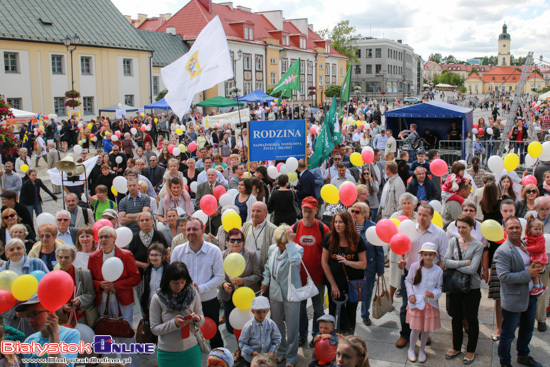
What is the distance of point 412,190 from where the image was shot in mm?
8547

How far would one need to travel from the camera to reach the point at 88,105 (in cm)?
3528

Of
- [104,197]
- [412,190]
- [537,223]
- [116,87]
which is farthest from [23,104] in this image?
[537,223]

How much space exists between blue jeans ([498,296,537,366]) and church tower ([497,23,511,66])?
189 metres

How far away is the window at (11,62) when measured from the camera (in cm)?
2989

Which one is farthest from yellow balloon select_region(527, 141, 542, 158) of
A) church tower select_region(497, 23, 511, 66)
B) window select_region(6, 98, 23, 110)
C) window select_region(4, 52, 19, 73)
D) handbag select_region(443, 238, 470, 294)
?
church tower select_region(497, 23, 511, 66)

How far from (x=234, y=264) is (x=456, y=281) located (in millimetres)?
2373

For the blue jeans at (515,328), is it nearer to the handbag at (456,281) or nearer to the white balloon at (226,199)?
the handbag at (456,281)

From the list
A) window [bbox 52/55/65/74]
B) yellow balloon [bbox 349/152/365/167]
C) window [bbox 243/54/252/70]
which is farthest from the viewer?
window [bbox 243/54/252/70]

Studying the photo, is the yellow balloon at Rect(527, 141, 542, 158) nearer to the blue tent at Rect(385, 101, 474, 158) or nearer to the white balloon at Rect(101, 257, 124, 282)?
the blue tent at Rect(385, 101, 474, 158)

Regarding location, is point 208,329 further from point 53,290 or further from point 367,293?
point 367,293

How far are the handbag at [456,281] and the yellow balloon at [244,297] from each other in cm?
209

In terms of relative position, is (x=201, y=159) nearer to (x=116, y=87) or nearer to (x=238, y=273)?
(x=238, y=273)

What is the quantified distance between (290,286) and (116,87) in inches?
1368

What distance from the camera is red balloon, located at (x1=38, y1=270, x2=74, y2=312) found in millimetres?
4406
